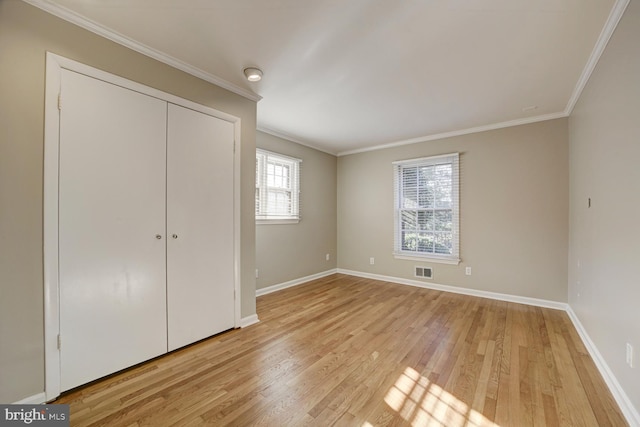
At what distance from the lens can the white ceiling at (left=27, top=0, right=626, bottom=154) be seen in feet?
5.46

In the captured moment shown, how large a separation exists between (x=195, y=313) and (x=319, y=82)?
8.23 ft

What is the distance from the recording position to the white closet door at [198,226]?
2270mm

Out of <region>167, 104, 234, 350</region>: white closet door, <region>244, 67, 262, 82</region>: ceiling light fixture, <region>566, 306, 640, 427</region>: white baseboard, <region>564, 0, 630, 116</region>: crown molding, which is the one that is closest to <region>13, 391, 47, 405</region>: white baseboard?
<region>167, 104, 234, 350</region>: white closet door

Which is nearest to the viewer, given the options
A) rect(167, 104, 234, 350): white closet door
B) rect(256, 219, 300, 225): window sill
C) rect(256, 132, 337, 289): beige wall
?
rect(167, 104, 234, 350): white closet door

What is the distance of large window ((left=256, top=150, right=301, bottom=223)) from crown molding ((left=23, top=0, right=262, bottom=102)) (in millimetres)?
1334

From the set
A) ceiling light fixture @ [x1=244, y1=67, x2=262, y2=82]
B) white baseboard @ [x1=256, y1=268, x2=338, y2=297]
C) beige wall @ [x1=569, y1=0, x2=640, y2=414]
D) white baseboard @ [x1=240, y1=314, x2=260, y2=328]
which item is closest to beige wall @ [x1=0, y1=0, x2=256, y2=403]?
ceiling light fixture @ [x1=244, y1=67, x2=262, y2=82]

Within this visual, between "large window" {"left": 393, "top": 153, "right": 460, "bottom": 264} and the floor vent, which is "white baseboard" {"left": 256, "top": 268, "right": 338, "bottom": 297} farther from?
the floor vent

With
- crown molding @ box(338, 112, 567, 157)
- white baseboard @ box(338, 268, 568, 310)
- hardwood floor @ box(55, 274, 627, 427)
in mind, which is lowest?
hardwood floor @ box(55, 274, 627, 427)

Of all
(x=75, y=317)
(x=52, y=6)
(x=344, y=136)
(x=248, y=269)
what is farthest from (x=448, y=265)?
(x=52, y=6)

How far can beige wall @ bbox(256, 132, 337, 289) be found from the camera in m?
4.02

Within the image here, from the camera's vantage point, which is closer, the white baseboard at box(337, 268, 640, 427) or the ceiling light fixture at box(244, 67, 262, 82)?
the white baseboard at box(337, 268, 640, 427)

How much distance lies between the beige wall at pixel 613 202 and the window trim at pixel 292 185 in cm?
355

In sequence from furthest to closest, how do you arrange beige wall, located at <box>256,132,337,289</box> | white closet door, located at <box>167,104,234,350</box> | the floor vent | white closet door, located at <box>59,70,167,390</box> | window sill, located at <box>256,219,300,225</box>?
the floor vent
beige wall, located at <box>256,132,337,289</box>
window sill, located at <box>256,219,300,225</box>
white closet door, located at <box>167,104,234,350</box>
white closet door, located at <box>59,70,167,390</box>

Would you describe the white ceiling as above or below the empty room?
above
